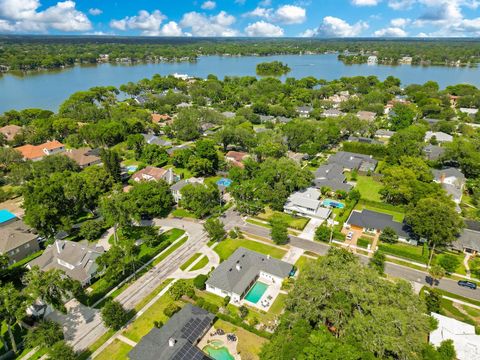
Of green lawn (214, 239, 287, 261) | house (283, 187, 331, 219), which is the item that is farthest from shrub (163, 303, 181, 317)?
house (283, 187, 331, 219)

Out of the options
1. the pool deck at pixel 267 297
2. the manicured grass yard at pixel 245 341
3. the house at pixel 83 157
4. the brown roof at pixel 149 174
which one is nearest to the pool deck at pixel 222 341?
the manicured grass yard at pixel 245 341

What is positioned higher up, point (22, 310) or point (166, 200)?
point (22, 310)

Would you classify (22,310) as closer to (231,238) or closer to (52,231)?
(52,231)

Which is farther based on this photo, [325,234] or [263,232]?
[263,232]

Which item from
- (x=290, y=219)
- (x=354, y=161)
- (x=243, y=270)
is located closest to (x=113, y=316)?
(x=243, y=270)

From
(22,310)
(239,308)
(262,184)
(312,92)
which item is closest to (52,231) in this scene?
(22,310)

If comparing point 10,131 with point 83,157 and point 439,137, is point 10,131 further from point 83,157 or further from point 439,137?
point 439,137

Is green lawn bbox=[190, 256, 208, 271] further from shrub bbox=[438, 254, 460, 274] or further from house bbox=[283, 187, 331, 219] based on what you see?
shrub bbox=[438, 254, 460, 274]
